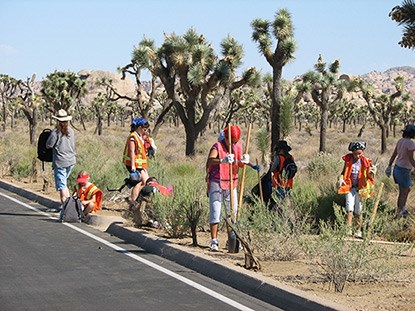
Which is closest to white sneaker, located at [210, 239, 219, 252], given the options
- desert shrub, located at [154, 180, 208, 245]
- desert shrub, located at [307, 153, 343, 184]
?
desert shrub, located at [154, 180, 208, 245]

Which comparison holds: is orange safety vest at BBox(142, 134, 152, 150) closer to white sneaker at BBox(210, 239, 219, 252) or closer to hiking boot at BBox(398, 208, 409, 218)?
white sneaker at BBox(210, 239, 219, 252)

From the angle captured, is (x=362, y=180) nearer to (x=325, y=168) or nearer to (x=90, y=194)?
(x=90, y=194)

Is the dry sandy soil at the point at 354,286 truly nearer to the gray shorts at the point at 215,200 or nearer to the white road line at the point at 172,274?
the gray shorts at the point at 215,200

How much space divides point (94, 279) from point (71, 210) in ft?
18.4

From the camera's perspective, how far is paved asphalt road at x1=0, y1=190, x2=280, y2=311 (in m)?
7.48

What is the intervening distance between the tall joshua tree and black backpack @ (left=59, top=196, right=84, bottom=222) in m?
12.9

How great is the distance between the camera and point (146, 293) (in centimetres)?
798

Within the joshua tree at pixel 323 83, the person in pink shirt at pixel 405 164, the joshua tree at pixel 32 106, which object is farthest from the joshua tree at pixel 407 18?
the joshua tree at pixel 32 106

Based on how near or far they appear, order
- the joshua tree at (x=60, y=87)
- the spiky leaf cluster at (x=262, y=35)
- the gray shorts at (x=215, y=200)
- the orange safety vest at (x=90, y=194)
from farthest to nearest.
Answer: the joshua tree at (x=60, y=87), the spiky leaf cluster at (x=262, y=35), the orange safety vest at (x=90, y=194), the gray shorts at (x=215, y=200)

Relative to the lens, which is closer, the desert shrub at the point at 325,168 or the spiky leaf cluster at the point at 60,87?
the desert shrub at the point at 325,168

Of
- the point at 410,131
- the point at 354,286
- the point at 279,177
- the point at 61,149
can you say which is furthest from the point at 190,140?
the point at 354,286

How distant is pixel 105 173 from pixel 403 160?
737 cm

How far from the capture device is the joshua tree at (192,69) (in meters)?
31.8

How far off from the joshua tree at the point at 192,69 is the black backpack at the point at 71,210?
1748 cm
